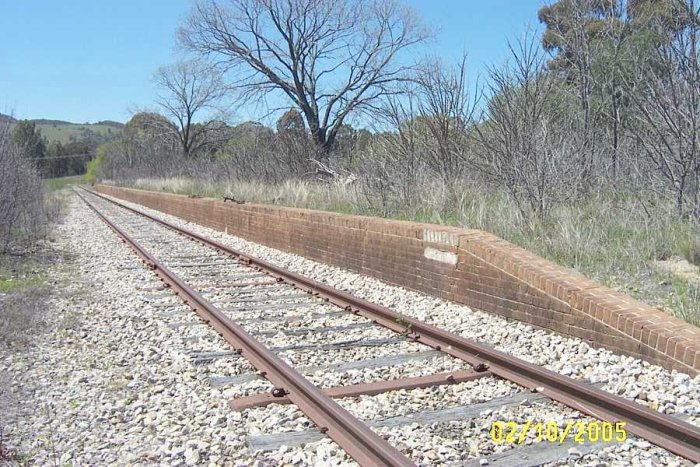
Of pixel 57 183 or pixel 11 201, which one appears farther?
pixel 57 183

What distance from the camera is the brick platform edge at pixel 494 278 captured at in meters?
5.06

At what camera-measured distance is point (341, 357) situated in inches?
226

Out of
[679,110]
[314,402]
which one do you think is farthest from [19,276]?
[679,110]

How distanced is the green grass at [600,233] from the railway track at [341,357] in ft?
5.68

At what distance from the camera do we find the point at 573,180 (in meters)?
10.0

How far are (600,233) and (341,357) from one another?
3951 millimetres

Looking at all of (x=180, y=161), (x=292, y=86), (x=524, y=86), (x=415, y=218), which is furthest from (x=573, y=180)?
(x=180, y=161)

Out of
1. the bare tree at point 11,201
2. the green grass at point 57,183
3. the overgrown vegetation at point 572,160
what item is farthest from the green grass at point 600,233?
the green grass at point 57,183

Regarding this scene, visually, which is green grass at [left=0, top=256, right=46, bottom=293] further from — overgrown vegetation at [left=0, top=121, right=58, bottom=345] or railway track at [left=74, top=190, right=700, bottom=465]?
railway track at [left=74, top=190, right=700, bottom=465]

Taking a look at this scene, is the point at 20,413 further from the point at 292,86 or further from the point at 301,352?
the point at 292,86
